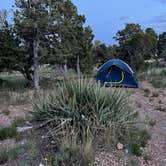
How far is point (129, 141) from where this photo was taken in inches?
216

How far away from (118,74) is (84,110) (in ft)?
32.7

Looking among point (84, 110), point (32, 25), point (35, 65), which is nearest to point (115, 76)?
point (35, 65)

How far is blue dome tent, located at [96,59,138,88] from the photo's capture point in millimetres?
15072

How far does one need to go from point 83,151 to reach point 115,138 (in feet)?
3.75

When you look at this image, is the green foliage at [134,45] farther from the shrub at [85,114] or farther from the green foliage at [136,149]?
the green foliage at [136,149]

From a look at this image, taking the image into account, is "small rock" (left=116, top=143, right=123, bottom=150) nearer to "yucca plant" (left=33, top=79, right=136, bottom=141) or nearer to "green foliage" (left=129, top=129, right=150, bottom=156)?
"green foliage" (left=129, top=129, right=150, bottom=156)

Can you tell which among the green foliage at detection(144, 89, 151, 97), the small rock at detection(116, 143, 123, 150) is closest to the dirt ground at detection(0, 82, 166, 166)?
the small rock at detection(116, 143, 123, 150)

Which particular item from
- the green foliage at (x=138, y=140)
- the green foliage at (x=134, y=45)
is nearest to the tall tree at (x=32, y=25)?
the green foliage at (x=138, y=140)

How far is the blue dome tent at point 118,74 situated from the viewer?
1507 centimetres

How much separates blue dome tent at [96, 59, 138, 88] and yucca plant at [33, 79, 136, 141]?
9029 mm

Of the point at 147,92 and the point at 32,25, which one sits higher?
the point at 32,25

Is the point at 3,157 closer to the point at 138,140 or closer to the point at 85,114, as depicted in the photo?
the point at 85,114

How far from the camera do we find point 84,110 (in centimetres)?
553

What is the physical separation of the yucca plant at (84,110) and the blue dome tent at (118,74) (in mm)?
9029
